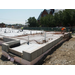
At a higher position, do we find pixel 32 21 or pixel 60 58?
pixel 32 21

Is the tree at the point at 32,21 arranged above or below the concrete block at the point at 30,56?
above

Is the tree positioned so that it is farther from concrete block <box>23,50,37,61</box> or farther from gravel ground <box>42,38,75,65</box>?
concrete block <box>23,50,37,61</box>

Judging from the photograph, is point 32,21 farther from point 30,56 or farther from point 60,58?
point 30,56

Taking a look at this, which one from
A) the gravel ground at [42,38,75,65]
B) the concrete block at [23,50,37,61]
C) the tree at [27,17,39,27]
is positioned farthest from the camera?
the tree at [27,17,39,27]

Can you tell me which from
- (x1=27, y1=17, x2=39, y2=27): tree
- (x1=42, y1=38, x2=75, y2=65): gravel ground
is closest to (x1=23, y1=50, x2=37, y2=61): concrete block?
(x1=42, y1=38, x2=75, y2=65): gravel ground

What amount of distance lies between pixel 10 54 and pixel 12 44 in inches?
48.7

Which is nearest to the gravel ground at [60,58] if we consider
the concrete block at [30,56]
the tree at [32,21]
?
the concrete block at [30,56]

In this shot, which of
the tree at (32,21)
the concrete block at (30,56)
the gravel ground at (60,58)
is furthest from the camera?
the tree at (32,21)

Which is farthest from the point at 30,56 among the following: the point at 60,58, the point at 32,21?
the point at 32,21

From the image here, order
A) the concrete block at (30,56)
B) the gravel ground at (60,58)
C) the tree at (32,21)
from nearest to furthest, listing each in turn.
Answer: the concrete block at (30,56)
the gravel ground at (60,58)
the tree at (32,21)

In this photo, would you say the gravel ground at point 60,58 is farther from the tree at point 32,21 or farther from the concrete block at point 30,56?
the tree at point 32,21

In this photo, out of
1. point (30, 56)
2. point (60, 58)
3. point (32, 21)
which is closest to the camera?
point (30, 56)

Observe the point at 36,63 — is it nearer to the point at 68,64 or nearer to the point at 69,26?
the point at 68,64

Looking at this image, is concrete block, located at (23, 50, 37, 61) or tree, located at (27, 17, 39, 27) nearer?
concrete block, located at (23, 50, 37, 61)
